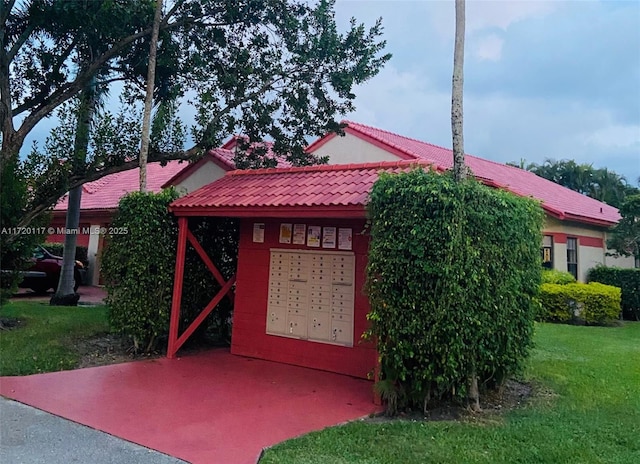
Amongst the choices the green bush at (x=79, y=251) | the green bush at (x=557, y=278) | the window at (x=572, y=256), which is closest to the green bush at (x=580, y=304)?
the green bush at (x=557, y=278)

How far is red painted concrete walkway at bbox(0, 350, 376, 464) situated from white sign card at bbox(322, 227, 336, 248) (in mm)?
1790

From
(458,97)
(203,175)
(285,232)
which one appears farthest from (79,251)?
(458,97)

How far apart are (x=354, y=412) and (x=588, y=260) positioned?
1400 centimetres

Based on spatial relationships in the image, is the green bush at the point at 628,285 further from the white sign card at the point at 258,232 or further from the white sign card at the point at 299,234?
the white sign card at the point at 258,232

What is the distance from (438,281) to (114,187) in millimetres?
18072

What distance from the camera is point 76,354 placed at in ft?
25.0

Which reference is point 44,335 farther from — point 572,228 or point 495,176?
point 572,228

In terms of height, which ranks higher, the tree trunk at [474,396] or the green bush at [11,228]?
the green bush at [11,228]

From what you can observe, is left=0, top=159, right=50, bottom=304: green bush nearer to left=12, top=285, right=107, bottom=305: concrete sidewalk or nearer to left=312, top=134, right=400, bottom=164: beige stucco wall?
left=12, top=285, right=107, bottom=305: concrete sidewalk

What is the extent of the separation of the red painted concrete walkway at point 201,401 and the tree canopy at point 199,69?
4.71 m

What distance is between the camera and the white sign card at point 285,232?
299 inches

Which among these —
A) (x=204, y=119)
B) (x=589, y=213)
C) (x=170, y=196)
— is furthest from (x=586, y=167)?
(x=170, y=196)

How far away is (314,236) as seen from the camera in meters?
7.33

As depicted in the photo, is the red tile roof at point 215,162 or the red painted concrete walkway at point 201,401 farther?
the red tile roof at point 215,162
